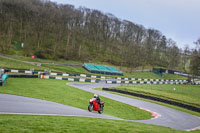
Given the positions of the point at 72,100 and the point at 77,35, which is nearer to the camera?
the point at 72,100

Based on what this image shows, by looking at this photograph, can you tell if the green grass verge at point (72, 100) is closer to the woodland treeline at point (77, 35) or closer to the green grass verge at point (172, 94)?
the green grass verge at point (172, 94)

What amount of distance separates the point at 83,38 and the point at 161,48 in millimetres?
49277

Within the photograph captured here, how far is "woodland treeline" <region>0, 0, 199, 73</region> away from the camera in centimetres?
8025

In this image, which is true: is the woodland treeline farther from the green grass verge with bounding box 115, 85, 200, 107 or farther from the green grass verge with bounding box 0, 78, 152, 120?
the green grass verge with bounding box 0, 78, 152, 120

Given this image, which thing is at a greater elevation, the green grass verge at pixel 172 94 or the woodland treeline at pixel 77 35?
the woodland treeline at pixel 77 35

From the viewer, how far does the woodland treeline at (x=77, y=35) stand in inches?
3159

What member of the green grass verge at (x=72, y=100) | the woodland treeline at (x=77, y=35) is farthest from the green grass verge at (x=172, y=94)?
the woodland treeline at (x=77, y=35)


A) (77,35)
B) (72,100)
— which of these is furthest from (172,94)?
(77,35)

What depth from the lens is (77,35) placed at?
95250mm

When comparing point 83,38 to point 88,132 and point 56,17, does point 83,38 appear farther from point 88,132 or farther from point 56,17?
point 88,132

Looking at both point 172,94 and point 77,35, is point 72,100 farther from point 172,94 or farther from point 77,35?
point 77,35

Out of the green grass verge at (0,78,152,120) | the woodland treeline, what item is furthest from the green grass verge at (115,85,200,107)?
the woodland treeline

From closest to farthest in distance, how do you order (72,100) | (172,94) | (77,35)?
(72,100)
(172,94)
(77,35)

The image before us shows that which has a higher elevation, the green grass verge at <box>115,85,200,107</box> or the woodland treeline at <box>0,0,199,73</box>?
the woodland treeline at <box>0,0,199,73</box>
